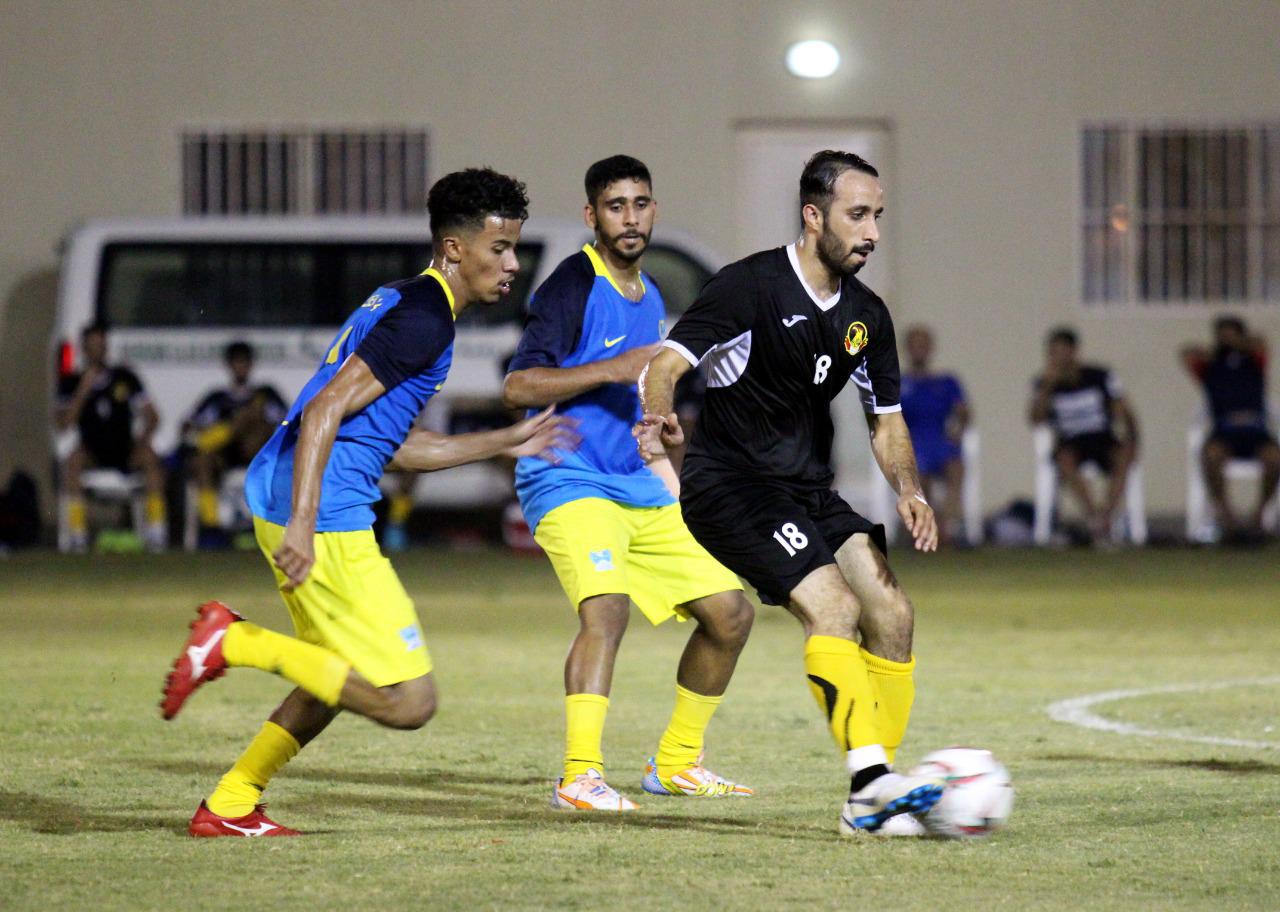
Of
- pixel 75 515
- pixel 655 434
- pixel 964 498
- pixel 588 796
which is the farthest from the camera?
pixel 964 498

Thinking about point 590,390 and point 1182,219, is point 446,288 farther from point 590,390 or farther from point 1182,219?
point 1182,219

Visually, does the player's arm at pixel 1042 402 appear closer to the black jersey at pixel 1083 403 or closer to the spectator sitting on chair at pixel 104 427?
the black jersey at pixel 1083 403

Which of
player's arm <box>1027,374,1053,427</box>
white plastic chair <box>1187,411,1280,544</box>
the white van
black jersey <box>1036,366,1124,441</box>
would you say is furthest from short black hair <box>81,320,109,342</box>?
white plastic chair <box>1187,411,1280,544</box>

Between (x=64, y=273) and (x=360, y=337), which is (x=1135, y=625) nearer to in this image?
(x=360, y=337)

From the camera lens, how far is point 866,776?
5.81 meters

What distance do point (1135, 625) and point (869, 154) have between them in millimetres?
9645

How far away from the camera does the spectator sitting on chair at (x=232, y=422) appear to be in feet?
57.0

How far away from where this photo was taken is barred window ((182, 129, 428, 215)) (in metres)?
20.5

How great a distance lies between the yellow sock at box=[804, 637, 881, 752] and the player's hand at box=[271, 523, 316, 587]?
144 centimetres

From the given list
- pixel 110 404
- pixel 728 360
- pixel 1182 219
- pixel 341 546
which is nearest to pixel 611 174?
pixel 728 360

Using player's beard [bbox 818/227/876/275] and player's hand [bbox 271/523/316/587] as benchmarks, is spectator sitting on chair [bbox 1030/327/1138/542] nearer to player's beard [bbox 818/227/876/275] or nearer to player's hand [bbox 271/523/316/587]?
player's beard [bbox 818/227/876/275]

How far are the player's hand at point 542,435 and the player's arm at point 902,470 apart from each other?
954 millimetres

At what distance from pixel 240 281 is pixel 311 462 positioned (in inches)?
511

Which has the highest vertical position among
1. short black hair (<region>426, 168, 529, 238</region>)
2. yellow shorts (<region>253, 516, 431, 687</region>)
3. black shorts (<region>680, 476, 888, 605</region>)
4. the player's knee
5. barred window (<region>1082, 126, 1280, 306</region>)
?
barred window (<region>1082, 126, 1280, 306</region>)
